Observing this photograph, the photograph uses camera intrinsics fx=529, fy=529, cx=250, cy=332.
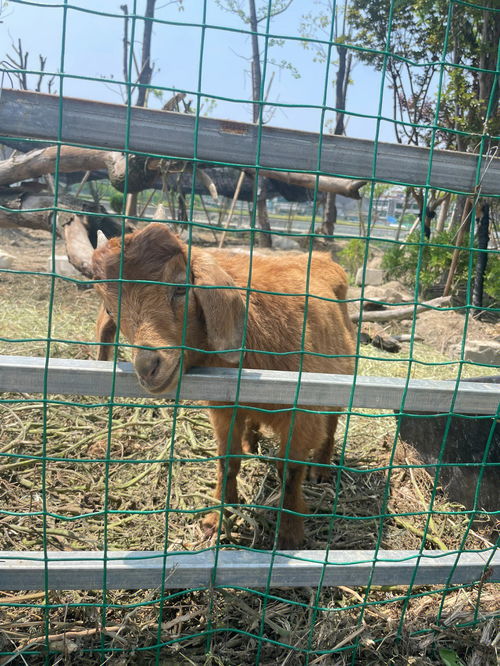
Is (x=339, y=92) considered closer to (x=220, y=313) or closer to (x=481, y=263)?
(x=481, y=263)

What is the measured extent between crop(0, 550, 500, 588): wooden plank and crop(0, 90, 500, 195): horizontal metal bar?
145 centimetres

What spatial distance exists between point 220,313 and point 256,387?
0.49 meters

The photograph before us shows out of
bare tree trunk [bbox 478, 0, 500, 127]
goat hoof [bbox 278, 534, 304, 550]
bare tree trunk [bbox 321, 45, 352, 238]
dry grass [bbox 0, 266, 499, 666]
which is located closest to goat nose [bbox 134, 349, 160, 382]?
dry grass [bbox 0, 266, 499, 666]

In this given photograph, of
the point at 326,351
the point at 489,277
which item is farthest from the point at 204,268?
the point at 489,277

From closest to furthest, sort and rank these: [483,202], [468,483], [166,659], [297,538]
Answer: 1. [166,659]
2. [297,538]
3. [468,483]
4. [483,202]

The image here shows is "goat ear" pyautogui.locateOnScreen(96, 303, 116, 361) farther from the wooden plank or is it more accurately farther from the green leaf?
the green leaf

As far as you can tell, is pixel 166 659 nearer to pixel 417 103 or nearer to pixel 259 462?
pixel 259 462

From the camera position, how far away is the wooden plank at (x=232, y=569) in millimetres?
1961

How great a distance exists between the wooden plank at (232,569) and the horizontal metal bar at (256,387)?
0.62 m

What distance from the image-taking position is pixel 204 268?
2465 millimetres

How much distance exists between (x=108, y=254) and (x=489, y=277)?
8.73 metres

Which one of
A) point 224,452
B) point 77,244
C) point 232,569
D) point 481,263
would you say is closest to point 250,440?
point 224,452

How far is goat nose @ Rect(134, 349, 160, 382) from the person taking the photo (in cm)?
193

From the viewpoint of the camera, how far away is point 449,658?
2254 mm
